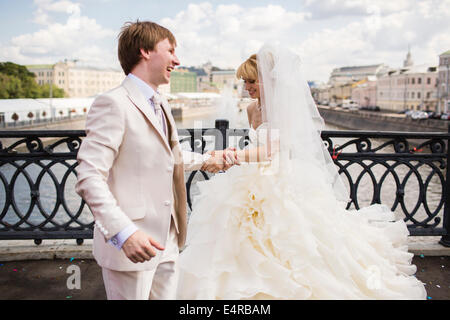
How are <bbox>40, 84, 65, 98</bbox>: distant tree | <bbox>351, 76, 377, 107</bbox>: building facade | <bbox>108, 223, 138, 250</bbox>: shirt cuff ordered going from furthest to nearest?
<bbox>351, 76, 377, 107</bbox>: building facade < <bbox>40, 84, 65, 98</bbox>: distant tree < <bbox>108, 223, 138, 250</bbox>: shirt cuff

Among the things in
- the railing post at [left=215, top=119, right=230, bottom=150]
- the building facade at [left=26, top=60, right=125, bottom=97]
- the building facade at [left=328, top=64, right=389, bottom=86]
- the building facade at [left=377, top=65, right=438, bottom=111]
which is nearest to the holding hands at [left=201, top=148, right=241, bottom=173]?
the railing post at [left=215, top=119, right=230, bottom=150]

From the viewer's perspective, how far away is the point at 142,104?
1.68 metres

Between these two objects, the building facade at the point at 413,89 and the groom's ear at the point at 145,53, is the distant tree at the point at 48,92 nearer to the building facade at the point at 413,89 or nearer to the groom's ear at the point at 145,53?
the building facade at the point at 413,89

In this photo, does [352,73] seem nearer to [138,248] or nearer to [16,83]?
[16,83]

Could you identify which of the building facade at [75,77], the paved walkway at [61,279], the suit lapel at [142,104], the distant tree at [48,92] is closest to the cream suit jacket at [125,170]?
the suit lapel at [142,104]

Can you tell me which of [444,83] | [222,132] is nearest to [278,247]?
[222,132]

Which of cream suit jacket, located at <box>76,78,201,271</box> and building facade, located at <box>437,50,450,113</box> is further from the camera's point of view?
building facade, located at <box>437,50,450,113</box>

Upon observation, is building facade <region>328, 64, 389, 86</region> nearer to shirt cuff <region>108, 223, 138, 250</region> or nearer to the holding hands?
the holding hands

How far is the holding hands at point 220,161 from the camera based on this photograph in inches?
93.5

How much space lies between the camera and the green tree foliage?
199 ft

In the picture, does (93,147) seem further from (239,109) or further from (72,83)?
(72,83)

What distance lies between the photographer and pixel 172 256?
6.02 feet

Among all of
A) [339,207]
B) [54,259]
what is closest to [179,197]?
[339,207]

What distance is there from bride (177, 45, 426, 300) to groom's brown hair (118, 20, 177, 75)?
104 cm
